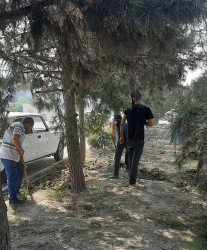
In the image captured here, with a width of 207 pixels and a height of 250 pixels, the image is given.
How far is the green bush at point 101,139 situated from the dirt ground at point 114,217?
15.1 ft

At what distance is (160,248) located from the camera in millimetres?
3035

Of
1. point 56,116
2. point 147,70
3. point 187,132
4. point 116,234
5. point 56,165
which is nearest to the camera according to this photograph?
point 116,234

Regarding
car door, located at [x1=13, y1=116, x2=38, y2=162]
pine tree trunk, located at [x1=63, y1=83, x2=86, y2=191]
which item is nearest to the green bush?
car door, located at [x1=13, y1=116, x2=38, y2=162]

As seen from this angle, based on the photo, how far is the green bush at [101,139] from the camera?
1091 cm

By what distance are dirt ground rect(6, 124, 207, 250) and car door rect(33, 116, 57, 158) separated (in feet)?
6.04

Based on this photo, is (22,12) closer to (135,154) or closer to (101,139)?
(135,154)

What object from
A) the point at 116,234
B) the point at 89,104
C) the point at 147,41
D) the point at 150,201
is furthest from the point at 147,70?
the point at 116,234

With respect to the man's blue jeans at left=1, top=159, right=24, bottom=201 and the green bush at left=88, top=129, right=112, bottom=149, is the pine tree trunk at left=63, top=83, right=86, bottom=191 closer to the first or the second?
the man's blue jeans at left=1, top=159, right=24, bottom=201

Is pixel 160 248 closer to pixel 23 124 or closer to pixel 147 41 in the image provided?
pixel 147 41

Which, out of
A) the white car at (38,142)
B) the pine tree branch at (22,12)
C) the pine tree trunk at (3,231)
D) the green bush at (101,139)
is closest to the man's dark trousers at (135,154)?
the white car at (38,142)

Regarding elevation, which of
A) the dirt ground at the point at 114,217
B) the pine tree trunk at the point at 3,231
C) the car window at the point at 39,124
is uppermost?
the car window at the point at 39,124

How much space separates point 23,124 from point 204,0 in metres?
3.39

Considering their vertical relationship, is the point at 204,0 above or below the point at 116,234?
above

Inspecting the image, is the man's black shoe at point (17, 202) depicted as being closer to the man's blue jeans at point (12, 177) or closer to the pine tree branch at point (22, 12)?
the man's blue jeans at point (12, 177)
